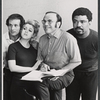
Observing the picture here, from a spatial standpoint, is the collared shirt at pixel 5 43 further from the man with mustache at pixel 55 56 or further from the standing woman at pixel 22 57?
the man with mustache at pixel 55 56

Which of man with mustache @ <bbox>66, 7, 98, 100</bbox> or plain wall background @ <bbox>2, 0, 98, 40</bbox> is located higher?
plain wall background @ <bbox>2, 0, 98, 40</bbox>

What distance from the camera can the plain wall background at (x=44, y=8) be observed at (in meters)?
1.48

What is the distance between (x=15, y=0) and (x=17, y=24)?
0.63ft

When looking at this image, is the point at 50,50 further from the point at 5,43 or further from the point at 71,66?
the point at 5,43

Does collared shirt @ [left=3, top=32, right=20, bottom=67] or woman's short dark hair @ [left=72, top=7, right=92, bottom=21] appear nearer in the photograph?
woman's short dark hair @ [left=72, top=7, right=92, bottom=21]

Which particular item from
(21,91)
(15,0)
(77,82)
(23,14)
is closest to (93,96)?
(77,82)

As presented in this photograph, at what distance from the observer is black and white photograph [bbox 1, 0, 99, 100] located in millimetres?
1471

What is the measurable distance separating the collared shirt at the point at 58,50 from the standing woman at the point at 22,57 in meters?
0.07

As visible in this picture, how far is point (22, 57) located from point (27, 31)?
0.66ft

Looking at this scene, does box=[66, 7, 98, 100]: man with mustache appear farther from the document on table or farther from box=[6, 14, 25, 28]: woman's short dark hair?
box=[6, 14, 25, 28]: woman's short dark hair

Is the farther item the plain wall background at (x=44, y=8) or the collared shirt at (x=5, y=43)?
the collared shirt at (x=5, y=43)

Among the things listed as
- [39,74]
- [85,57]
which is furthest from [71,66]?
[39,74]

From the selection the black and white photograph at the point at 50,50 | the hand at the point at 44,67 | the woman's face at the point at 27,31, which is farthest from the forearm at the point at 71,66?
the woman's face at the point at 27,31

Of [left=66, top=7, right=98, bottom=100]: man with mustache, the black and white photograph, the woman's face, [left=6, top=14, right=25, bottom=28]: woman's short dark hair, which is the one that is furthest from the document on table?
[left=6, top=14, right=25, bottom=28]: woman's short dark hair
